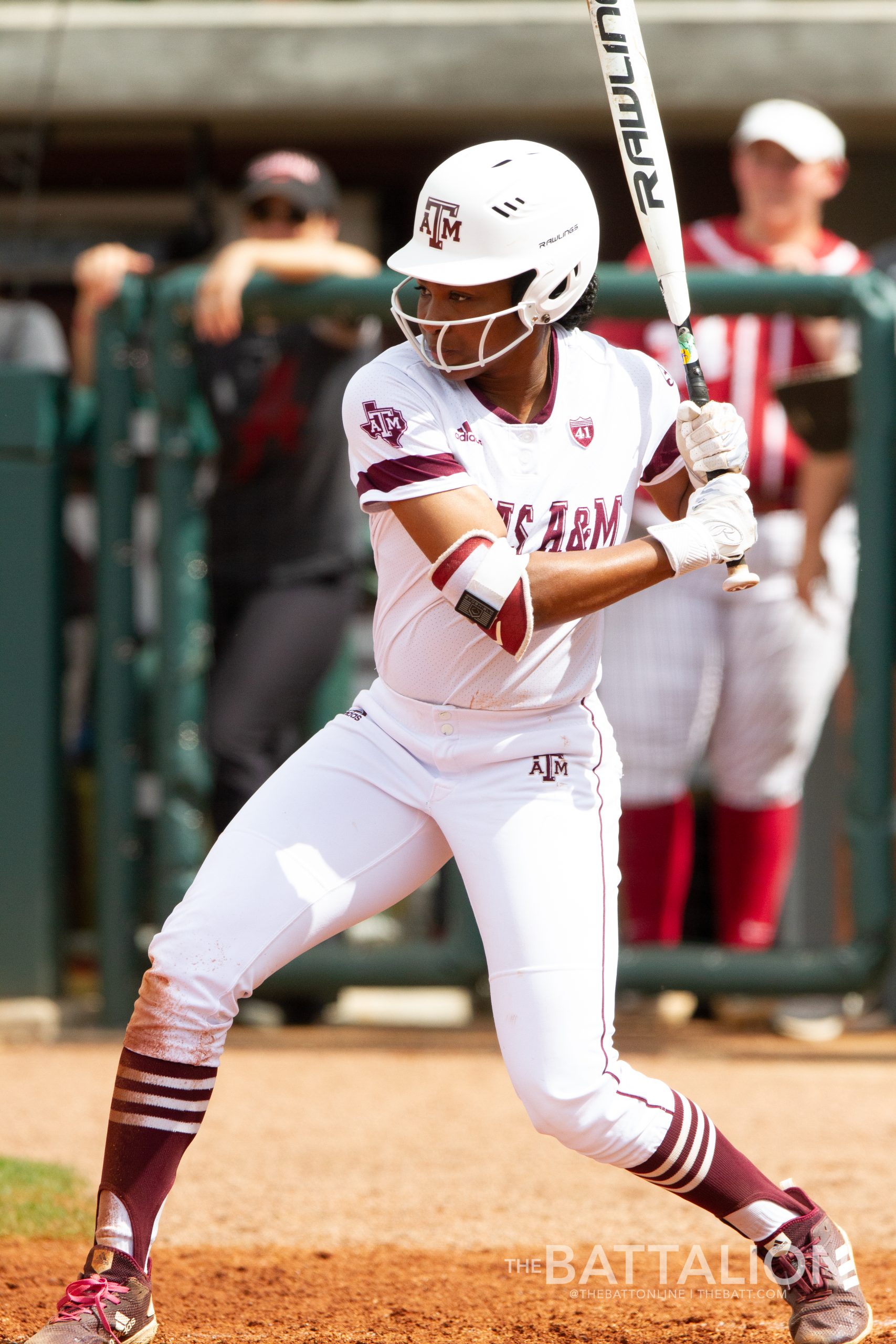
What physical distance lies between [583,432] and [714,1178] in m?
1.24

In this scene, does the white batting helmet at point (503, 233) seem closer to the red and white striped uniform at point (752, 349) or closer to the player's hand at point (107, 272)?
the red and white striped uniform at point (752, 349)

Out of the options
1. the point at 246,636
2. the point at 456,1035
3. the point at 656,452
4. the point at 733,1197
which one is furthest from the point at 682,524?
the point at 456,1035

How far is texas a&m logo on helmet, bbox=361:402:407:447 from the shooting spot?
2996 mm

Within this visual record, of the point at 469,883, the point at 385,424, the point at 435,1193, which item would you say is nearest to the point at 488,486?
the point at 385,424

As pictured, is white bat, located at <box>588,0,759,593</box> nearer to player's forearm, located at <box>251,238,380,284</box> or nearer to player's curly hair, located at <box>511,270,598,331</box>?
player's curly hair, located at <box>511,270,598,331</box>

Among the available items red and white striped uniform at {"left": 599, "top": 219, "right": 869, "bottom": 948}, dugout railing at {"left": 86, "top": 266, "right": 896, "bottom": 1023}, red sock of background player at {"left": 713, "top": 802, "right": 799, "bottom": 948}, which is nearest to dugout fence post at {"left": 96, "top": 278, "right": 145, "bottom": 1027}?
dugout railing at {"left": 86, "top": 266, "right": 896, "bottom": 1023}

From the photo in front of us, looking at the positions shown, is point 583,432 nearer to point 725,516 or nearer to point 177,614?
point 725,516

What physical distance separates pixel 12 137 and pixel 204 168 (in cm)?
73

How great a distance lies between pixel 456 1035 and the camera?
5938 millimetres

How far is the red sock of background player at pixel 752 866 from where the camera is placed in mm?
5660

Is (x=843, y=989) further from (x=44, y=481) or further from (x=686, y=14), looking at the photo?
(x=686, y=14)

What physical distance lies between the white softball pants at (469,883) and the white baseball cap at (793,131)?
299cm

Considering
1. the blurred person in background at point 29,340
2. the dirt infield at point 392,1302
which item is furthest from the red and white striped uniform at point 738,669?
the dirt infield at point 392,1302

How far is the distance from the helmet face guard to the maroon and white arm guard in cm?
30
